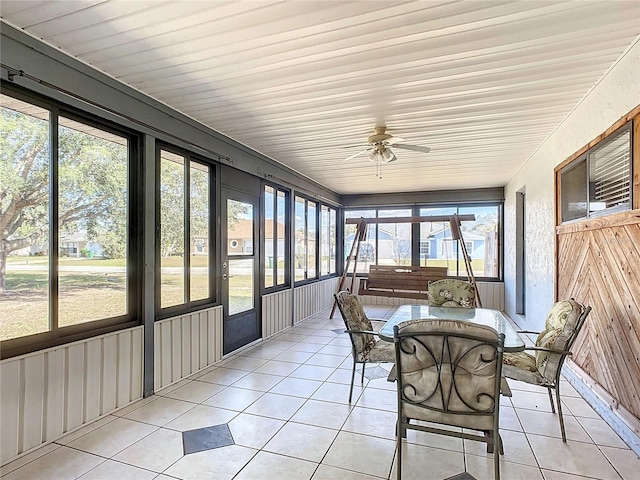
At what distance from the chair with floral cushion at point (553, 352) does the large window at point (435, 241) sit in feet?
13.7

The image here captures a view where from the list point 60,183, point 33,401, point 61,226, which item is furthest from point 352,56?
point 33,401

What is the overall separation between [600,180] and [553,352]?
1.46m

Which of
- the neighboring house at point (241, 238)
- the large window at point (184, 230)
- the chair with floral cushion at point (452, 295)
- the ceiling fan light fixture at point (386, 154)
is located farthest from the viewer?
the neighboring house at point (241, 238)

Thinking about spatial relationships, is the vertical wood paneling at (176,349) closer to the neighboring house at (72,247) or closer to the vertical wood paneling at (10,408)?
the neighboring house at (72,247)

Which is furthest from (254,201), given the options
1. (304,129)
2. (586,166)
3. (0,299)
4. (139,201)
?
(586,166)

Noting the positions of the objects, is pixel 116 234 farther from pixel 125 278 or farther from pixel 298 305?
pixel 298 305

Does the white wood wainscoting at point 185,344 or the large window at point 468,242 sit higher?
the large window at point 468,242

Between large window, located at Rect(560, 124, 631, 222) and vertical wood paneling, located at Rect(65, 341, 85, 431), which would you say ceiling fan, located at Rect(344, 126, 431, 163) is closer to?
large window, located at Rect(560, 124, 631, 222)

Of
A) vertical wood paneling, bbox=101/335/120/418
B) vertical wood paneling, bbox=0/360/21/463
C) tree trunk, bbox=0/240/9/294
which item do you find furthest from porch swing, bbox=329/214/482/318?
tree trunk, bbox=0/240/9/294

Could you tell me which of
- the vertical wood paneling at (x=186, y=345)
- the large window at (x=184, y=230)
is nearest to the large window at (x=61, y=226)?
the large window at (x=184, y=230)

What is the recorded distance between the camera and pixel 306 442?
2230 millimetres

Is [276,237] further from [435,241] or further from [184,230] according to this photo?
[435,241]

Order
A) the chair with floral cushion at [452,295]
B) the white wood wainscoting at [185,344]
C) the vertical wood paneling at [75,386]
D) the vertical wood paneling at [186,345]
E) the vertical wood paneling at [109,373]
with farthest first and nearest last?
the chair with floral cushion at [452,295], the vertical wood paneling at [186,345], the white wood wainscoting at [185,344], the vertical wood paneling at [109,373], the vertical wood paneling at [75,386]

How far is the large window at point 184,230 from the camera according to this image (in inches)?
122
